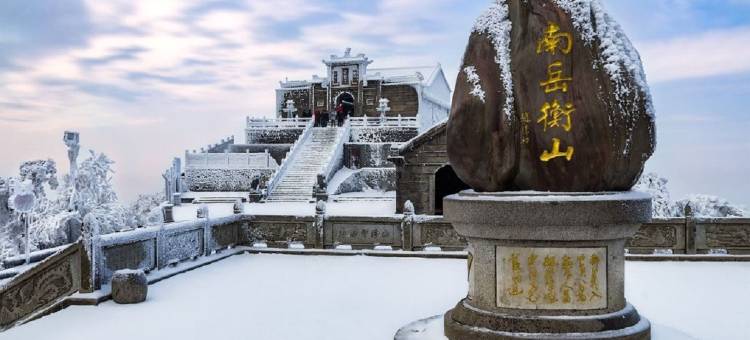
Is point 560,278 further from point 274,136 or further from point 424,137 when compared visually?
point 274,136

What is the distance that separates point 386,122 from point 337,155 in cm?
419

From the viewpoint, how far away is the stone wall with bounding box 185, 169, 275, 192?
3612 centimetres

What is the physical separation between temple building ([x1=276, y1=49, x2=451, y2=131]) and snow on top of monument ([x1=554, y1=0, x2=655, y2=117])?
1379 inches

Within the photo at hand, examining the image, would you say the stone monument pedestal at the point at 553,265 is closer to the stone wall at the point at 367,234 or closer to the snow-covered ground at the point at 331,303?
the snow-covered ground at the point at 331,303

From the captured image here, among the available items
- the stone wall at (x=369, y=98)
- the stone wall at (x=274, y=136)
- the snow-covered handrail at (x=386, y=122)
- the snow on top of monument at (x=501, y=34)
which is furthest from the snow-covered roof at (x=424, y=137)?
the stone wall at (x=369, y=98)

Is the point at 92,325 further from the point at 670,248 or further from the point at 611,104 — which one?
the point at 670,248

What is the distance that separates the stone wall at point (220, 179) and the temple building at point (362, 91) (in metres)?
9.06

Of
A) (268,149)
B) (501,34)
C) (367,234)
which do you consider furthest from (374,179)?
(501,34)

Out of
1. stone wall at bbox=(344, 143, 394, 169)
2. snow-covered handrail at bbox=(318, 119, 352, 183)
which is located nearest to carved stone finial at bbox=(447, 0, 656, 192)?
snow-covered handrail at bbox=(318, 119, 352, 183)

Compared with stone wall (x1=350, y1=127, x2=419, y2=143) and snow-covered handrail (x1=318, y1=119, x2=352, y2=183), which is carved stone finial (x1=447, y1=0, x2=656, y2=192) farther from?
stone wall (x1=350, y1=127, x2=419, y2=143)

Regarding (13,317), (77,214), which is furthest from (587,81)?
(77,214)

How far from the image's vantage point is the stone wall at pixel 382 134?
1460 inches

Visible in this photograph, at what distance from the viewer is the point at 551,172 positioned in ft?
18.9

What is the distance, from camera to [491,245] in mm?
5738
